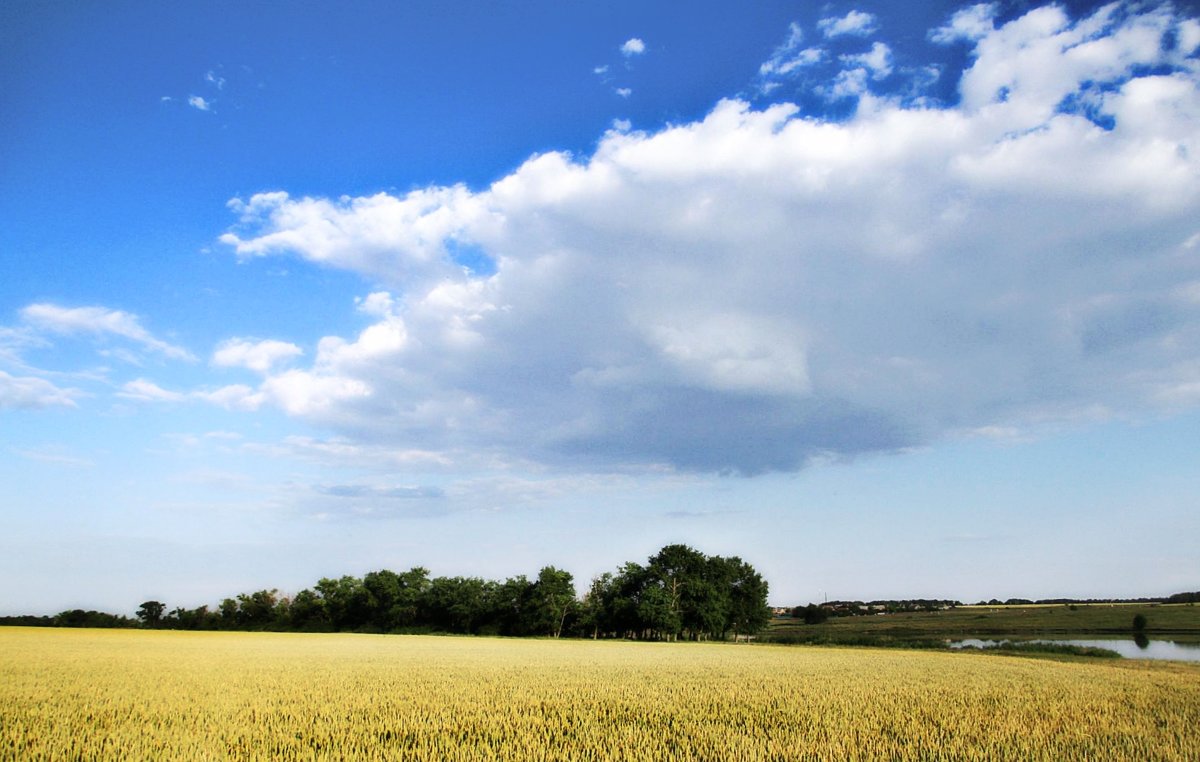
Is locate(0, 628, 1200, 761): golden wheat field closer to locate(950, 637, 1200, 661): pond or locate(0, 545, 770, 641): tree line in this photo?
locate(950, 637, 1200, 661): pond

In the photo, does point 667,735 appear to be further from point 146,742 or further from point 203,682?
point 203,682

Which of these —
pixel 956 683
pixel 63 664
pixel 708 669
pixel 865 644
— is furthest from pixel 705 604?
pixel 63 664

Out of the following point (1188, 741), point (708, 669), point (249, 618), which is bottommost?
point (249, 618)

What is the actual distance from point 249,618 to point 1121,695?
376 ft

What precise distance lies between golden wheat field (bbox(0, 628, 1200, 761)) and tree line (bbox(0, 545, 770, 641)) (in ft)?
200

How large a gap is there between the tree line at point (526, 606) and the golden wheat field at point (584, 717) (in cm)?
6108

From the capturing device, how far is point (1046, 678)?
886 inches

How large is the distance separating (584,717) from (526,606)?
79289 millimetres

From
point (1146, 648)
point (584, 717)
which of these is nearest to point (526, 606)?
point (1146, 648)

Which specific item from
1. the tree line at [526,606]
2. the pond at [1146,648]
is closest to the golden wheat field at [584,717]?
the pond at [1146,648]

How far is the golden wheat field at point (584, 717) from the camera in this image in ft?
30.5

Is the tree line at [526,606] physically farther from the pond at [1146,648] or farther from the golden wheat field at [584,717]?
the golden wheat field at [584,717]

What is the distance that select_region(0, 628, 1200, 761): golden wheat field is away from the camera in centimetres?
928

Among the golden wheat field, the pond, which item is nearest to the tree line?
the pond
